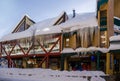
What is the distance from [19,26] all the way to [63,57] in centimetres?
1726

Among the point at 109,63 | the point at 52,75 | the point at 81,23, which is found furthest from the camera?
the point at 81,23

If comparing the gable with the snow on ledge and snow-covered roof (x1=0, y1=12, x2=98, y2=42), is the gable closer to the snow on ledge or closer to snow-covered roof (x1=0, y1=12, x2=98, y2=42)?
snow-covered roof (x1=0, y1=12, x2=98, y2=42)

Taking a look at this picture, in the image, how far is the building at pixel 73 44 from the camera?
3338cm

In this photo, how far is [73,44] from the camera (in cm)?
3756

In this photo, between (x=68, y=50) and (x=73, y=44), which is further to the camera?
(x=68, y=50)

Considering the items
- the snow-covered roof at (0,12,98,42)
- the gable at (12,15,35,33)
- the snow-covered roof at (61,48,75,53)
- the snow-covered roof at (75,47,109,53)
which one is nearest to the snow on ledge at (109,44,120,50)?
the snow-covered roof at (75,47,109,53)

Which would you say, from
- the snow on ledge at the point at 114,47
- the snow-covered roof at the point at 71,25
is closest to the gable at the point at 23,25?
the snow-covered roof at the point at 71,25

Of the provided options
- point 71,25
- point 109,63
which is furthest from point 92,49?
point 71,25

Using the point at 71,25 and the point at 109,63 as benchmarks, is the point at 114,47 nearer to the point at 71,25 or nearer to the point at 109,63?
the point at 109,63

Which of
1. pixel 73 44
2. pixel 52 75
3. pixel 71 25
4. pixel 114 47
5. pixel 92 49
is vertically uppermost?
pixel 71 25

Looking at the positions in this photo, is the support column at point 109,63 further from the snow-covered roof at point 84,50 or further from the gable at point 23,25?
the gable at point 23,25

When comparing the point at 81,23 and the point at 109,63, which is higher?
the point at 81,23

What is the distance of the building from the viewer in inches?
1314

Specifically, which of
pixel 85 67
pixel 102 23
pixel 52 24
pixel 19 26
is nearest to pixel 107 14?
pixel 102 23
